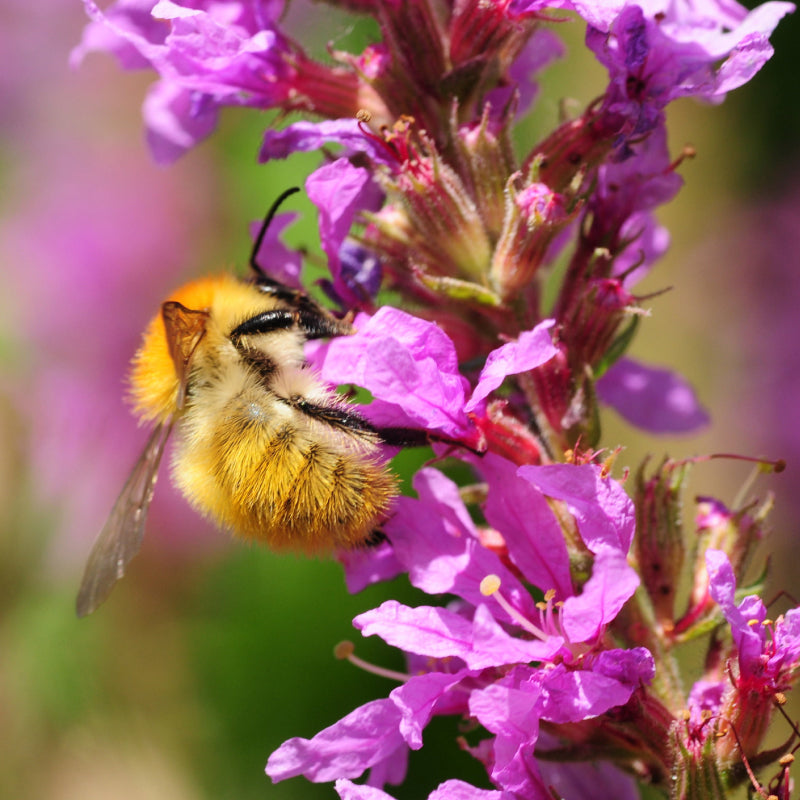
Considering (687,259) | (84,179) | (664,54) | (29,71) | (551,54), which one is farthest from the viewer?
(687,259)

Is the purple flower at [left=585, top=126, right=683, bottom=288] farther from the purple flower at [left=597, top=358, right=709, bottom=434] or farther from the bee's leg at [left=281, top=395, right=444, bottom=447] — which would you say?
the bee's leg at [left=281, top=395, right=444, bottom=447]

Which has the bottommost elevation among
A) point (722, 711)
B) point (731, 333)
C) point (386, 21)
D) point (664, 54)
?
point (731, 333)

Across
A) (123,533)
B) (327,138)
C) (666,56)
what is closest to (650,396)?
(666,56)

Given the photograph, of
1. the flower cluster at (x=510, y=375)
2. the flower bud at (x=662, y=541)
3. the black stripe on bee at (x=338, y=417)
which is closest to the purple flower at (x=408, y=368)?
the flower cluster at (x=510, y=375)

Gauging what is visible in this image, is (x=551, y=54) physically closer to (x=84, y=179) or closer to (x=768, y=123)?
(x=84, y=179)

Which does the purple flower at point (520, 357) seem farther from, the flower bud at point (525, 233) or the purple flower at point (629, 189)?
the purple flower at point (629, 189)

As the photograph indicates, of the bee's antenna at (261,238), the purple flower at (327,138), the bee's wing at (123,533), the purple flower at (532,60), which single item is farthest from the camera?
the purple flower at (532,60)

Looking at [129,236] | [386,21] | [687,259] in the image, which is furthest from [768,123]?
[386,21]
